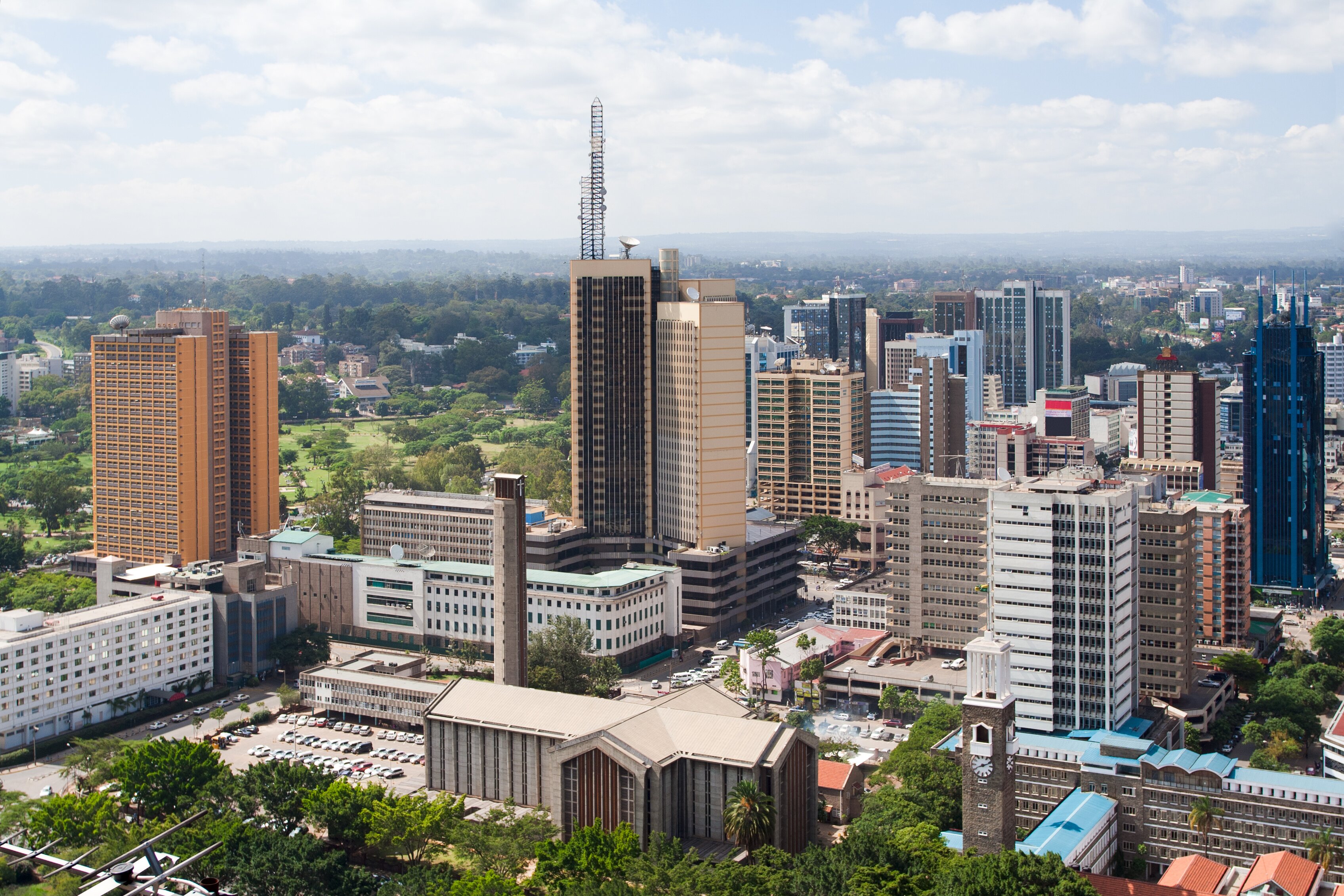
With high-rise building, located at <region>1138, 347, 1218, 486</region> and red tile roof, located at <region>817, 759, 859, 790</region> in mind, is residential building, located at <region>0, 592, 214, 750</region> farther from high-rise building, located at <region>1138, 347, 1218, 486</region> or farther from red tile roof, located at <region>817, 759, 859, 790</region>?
high-rise building, located at <region>1138, 347, 1218, 486</region>

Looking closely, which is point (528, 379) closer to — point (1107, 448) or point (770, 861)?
point (1107, 448)

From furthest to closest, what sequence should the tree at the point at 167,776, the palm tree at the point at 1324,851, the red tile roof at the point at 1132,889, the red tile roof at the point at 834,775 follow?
the red tile roof at the point at 834,775 → the tree at the point at 167,776 → the palm tree at the point at 1324,851 → the red tile roof at the point at 1132,889

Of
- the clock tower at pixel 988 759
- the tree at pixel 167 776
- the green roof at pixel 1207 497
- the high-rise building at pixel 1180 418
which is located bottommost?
the tree at pixel 167 776

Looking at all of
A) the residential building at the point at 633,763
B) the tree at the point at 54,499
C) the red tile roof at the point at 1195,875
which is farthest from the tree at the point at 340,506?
the red tile roof at the point at 1195,875

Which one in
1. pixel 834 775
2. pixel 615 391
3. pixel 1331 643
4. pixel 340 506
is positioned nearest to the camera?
pixel 834 775

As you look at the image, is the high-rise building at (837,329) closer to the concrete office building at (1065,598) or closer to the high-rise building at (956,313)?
the high-rise building at (956,313)

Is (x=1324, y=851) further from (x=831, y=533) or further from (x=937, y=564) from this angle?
(x=831, y=533)

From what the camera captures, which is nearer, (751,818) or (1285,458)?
(751,818)

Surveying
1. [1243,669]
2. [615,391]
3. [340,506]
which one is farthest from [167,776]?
[340,506]
